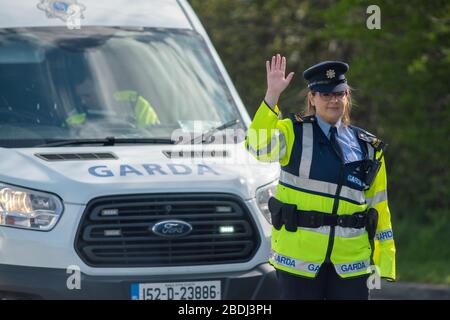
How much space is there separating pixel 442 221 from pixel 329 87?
24.8 ft

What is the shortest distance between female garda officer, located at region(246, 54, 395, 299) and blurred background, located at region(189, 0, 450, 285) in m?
5.24

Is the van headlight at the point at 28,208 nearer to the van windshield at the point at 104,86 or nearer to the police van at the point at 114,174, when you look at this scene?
the police van at the point at 114,174

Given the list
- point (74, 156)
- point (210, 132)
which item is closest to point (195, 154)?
point (210, 132)

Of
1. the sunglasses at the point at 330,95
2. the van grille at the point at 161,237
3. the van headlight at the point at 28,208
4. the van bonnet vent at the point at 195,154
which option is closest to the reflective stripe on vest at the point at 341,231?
the sunglasses at the point at 330,95

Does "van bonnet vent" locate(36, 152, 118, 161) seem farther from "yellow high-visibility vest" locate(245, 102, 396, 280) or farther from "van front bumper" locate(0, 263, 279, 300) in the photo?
"yellow high-visibility vest" locate(245, 102, 396, 280)

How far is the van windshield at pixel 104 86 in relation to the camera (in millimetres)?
7594

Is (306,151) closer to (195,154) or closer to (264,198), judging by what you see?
(264,198)

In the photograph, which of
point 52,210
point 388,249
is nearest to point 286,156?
point 388,249

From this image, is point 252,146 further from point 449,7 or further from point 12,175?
point 449,7

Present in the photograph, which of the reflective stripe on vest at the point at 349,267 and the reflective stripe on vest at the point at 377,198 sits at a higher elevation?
the reflective stripe on vest at the point at 377,198

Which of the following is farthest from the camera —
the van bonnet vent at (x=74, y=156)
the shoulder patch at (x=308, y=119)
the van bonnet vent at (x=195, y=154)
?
the van bonnet vent at (x=195, y=154)

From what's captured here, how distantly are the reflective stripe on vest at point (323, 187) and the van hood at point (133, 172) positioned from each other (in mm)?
877

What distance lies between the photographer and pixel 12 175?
22.6 feet

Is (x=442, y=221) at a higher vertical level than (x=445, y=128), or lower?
lower
